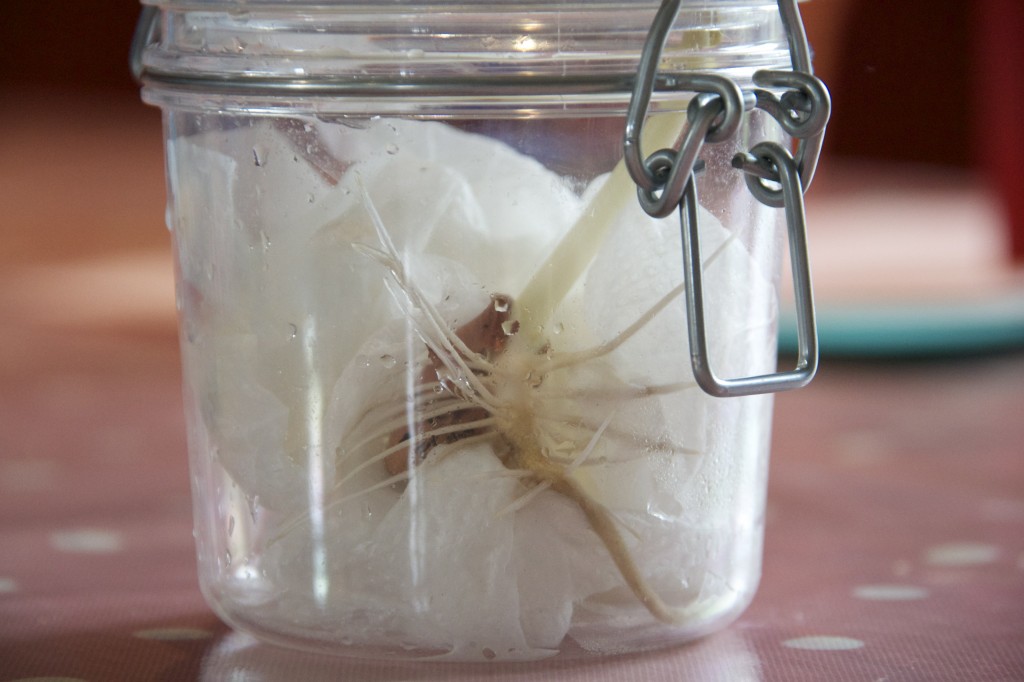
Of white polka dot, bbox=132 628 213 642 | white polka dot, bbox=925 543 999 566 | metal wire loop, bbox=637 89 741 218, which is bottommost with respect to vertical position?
white polka dot, bbox=925 543 999 566

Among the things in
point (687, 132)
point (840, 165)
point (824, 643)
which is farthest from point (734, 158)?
point (840, 165)

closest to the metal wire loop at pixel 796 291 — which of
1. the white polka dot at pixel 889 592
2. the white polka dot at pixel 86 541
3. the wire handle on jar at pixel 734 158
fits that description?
the wire handle on jar at pixel 734 158

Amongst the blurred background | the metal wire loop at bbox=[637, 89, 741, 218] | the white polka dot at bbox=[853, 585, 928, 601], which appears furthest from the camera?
the blurred background

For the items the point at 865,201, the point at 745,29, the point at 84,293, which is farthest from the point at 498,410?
the point at 865,201

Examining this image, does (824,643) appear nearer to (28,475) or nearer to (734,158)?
(734,158)

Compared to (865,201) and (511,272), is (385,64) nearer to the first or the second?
(511,272)

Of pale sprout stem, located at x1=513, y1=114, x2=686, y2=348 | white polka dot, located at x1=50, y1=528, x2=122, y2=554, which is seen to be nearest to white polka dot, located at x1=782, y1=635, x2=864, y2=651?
pale sprout stem, located at x1=513, y1=114, x2=686, y2=348

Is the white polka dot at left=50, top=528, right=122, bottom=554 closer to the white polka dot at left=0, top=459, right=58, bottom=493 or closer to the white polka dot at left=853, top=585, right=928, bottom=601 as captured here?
the white polka dot at left=0, top=459, right=58, bottom=493
